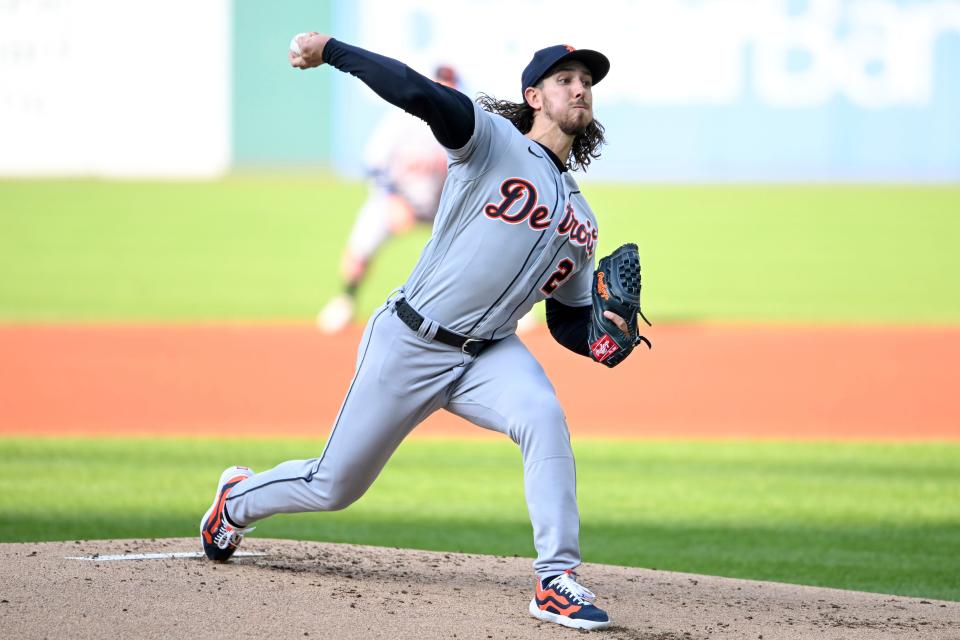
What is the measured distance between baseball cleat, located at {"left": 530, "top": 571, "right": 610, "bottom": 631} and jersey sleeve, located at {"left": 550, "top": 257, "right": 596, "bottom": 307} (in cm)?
91

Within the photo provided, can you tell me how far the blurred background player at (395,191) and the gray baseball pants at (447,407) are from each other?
23.4 ft

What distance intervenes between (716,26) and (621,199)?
335 cm

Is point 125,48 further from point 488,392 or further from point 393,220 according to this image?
point 488,392

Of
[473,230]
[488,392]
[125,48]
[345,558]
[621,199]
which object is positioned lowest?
[345,558]

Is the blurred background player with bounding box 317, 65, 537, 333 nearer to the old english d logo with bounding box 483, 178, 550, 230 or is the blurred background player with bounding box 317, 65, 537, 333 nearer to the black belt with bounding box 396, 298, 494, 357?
the black belt with bounding box 396, 298, 494, 357

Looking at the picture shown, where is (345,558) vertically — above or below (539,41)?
below

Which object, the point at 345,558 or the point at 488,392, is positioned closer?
the point at 488,392

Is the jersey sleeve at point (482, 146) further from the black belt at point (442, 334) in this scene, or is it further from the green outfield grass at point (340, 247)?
the green outfield grass at point (340, 247)

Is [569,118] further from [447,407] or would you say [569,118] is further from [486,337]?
[447,407]

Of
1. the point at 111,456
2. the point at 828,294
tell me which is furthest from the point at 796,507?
the point at 828,294

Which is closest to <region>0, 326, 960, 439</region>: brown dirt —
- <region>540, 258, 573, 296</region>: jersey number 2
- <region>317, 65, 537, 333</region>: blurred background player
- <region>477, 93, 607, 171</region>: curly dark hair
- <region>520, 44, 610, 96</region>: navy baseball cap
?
<region>317, 65, 537, 333</region>: blurred background player

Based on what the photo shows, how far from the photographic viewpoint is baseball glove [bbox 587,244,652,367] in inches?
160

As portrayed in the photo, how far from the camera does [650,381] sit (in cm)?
974

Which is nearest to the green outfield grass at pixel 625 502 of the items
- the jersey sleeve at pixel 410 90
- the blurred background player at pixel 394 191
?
the jersey sleeve at pixel 410 90
